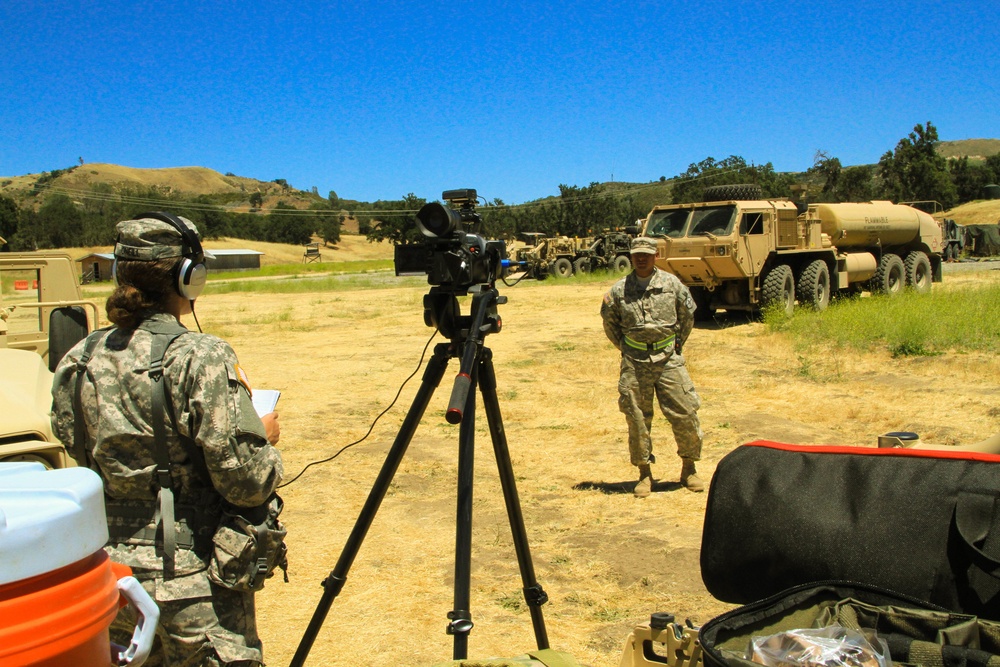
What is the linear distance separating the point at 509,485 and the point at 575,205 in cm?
4727

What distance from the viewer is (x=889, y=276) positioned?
17.5 m

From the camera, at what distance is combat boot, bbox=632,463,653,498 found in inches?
234

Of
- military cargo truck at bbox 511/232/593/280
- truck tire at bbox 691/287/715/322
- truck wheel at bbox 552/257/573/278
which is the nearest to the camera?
truck tire at bbox 691/287/715/322

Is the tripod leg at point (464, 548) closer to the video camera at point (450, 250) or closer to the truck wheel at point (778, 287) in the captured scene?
the video camera at point (450, 250)

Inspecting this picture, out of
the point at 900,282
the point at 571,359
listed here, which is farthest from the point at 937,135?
the point at 571,359

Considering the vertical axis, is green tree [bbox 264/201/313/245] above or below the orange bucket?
above

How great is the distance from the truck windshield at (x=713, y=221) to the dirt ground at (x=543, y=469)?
1670 millimetres

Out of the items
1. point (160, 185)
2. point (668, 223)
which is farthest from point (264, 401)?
point (160, 185)

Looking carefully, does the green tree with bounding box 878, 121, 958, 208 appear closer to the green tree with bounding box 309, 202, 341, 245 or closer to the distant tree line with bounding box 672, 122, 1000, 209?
the distant tree line with bounding box 672, 122, 1000, 209

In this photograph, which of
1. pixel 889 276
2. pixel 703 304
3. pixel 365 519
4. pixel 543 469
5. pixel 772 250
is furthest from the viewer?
pixel 889 276

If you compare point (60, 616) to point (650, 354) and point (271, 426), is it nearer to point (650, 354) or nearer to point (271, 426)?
point (271, 426)

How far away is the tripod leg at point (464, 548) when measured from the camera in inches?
96.4

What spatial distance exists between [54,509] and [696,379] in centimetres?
959

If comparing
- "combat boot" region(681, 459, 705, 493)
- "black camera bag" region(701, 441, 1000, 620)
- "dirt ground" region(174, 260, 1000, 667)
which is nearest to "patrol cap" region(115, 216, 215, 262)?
"black camera bag" region(701, 441, 1000, 620)
